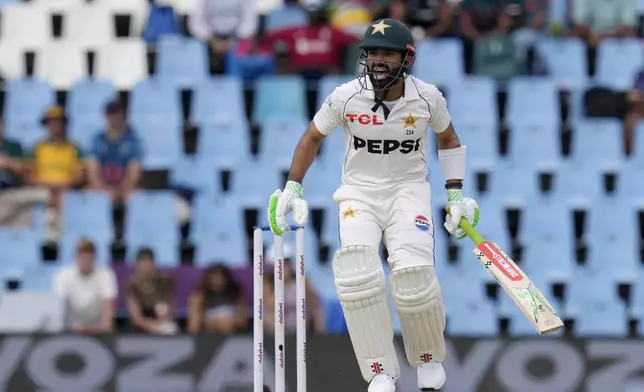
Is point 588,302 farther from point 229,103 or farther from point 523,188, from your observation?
point 229,103

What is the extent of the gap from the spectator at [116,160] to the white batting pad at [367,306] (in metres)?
4.33

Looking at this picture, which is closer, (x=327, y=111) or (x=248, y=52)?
(x=327, y=111)

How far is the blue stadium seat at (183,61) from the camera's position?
10.5 meters

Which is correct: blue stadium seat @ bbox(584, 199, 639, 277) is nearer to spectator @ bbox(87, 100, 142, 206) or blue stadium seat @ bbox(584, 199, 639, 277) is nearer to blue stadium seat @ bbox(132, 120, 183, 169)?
blue stadium seat @ bbox(132, 120, 183, 169)

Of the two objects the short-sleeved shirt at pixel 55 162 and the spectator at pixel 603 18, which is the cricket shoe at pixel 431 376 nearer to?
the short-sleeved shirt at pixel 55 162

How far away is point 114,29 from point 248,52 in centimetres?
131

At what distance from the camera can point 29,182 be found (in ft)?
32.3

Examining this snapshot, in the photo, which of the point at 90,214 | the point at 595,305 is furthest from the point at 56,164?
the point at 595,305

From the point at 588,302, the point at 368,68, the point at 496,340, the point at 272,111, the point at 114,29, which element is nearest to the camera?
the point at 368,68

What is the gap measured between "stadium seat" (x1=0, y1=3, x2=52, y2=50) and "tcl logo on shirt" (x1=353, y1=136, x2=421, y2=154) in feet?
19.2

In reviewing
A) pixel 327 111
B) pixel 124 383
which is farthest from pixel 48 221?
pixel 327 111

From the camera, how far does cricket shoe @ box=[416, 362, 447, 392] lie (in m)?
5.86

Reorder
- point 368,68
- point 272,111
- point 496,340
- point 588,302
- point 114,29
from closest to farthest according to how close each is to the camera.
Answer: point 368,68, point 496,340, point 588,302, point 272,111, point 114,29

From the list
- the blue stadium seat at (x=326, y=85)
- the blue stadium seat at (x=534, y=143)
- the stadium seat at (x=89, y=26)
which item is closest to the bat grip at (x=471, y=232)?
the blue stadium seat at (x=534, y=143)
